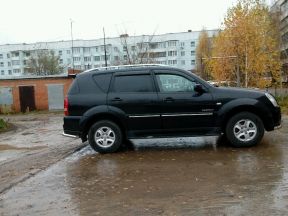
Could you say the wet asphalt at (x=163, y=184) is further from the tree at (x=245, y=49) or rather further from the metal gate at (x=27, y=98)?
the metal gate at (x=27, y=98)

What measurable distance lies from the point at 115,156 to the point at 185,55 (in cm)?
9559

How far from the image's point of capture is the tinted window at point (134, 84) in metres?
9.69

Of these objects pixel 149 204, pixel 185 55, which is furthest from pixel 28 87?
pixel 185 55

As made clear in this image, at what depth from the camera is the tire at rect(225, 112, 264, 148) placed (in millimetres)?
9406

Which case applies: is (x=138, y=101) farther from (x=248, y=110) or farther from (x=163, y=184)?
(x=163, y=184)

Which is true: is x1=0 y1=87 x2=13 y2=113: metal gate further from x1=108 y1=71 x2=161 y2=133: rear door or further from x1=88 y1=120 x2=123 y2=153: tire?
x1=108 y1=71 x2=161 y2=133: rear door

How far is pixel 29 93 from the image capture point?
34.9 meters

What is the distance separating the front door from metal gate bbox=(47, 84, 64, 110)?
25.8 m

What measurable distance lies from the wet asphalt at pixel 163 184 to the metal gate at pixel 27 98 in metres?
26.1

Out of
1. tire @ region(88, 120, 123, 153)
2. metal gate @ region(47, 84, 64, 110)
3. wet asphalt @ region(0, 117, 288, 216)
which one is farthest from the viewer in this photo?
metal gate @ region(47, 84, 64, 110)

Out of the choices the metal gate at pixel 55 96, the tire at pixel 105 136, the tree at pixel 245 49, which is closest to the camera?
the tire at pixel 105 136

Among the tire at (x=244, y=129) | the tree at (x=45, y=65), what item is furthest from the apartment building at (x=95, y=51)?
the tire at (x=244, y=129)

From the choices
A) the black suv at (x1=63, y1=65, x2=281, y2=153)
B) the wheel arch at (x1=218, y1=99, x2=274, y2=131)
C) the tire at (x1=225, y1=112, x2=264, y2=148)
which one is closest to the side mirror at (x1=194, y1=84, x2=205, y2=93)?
the black suv at (x1=63, y1=65, x2=281, y2=153)

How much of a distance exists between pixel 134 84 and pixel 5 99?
90.1ft
